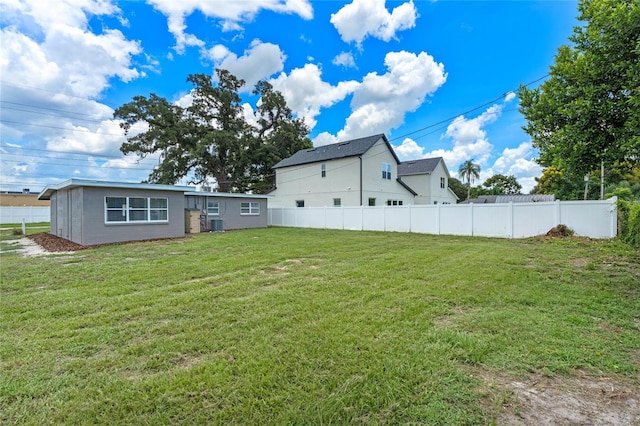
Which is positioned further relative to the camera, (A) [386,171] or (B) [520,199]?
(B) [520,199]

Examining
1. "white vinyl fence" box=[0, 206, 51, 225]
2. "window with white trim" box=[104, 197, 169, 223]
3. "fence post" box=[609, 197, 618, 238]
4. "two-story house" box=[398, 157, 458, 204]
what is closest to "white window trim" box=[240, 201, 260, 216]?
"window with white trim" box=[104, 197, 169, 223]

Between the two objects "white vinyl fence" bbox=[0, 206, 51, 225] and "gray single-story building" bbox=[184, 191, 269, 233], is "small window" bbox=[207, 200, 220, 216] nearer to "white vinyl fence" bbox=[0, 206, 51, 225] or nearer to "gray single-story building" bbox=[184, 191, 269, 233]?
"gray single-story building" bbox=[184, 191, 269, 233]

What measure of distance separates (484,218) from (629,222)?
4786 millimetres

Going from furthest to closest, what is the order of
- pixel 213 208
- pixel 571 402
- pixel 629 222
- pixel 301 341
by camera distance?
1. pixel 213 208
2. pixel 629 222
3. pixel 301 341
4. pixel 571 402

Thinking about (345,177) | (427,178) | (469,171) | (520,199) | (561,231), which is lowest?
(561,231)

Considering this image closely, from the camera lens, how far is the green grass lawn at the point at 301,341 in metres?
2.06

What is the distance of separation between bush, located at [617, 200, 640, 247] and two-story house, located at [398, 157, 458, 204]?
16.2 meters

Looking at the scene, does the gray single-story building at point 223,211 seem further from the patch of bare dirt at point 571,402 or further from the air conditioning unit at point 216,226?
the patch of bare dirt at point 571,402

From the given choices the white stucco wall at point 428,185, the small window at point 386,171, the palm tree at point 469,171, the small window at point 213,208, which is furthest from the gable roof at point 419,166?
the palm tree at point 469,171

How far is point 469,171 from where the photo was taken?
4956cm

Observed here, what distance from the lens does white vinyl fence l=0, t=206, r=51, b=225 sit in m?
28.3

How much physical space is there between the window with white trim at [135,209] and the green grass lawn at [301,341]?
698 cm

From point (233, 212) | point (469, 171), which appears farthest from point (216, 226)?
point (469, 171)

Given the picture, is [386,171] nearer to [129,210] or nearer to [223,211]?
[223,211]
